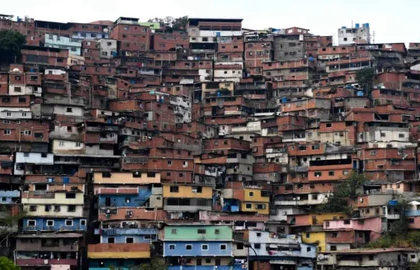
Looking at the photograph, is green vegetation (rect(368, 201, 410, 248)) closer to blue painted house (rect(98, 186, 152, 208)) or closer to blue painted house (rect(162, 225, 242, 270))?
blue painted house (rect(162, 225, 242, 270))

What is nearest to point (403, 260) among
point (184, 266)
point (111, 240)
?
point (184, 266)

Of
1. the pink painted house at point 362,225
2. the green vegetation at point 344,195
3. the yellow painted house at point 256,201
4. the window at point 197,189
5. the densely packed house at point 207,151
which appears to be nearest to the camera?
the densely packed house at point 207,151

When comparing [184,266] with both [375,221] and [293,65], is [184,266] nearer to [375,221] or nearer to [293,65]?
[375,221]

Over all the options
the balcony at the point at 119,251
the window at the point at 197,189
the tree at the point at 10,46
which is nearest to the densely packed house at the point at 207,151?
the balcony at the point at 119,251

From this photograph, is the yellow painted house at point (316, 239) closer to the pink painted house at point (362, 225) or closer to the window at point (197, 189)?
the pink painted house at point (362, 225)

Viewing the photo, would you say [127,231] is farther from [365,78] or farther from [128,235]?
[365,78]

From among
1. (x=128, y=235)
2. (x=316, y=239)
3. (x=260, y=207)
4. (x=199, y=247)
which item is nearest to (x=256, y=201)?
(x=260, y=207)
